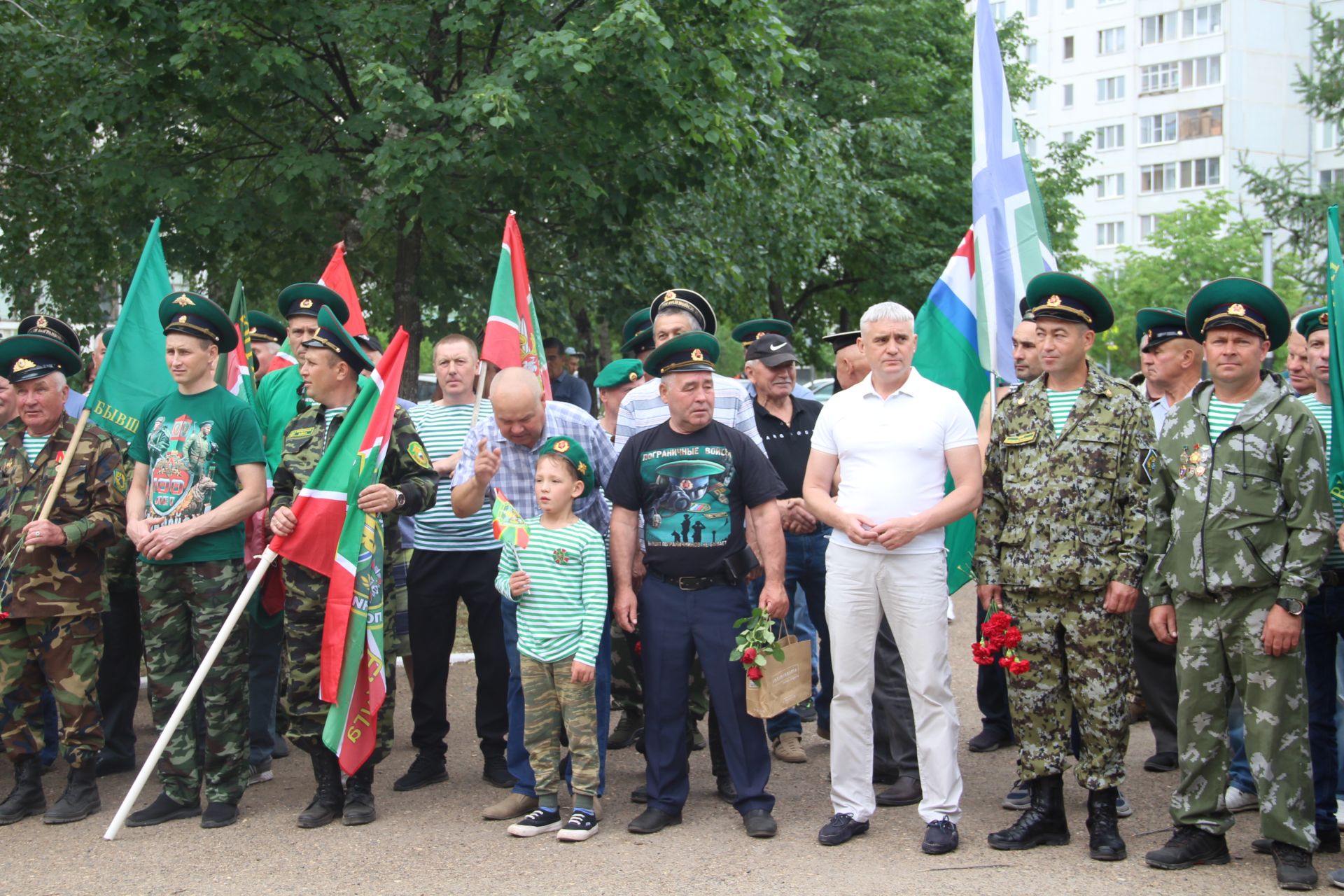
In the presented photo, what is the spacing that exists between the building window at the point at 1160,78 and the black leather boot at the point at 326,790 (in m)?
70.4

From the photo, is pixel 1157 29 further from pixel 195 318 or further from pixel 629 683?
pixel 195 318

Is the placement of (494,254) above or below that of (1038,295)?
above

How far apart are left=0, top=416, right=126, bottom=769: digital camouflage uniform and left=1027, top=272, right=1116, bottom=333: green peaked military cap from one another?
458 cm

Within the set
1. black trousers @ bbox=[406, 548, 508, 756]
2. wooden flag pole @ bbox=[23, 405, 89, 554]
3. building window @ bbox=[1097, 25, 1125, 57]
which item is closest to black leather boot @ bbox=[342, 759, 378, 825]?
black trousers @ bbox=[406, 548, 508, 756]

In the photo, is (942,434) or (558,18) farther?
(558,18)

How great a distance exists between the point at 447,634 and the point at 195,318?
2.05m

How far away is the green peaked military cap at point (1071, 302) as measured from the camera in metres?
5.74

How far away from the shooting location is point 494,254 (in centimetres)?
1312

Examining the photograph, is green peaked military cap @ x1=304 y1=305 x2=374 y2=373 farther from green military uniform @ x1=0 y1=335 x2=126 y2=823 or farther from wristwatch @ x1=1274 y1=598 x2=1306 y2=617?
wristwatch @ x1=1274 y1=598 x2=1306 y2=617

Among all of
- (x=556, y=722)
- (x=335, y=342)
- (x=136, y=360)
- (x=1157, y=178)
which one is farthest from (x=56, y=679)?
(x=1157, y=178)

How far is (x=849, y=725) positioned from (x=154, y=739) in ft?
14.2

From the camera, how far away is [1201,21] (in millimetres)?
67812

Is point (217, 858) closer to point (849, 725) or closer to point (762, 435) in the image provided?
point (849, 725)

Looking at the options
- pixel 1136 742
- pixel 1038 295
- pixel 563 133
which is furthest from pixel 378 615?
pixel 563 133
